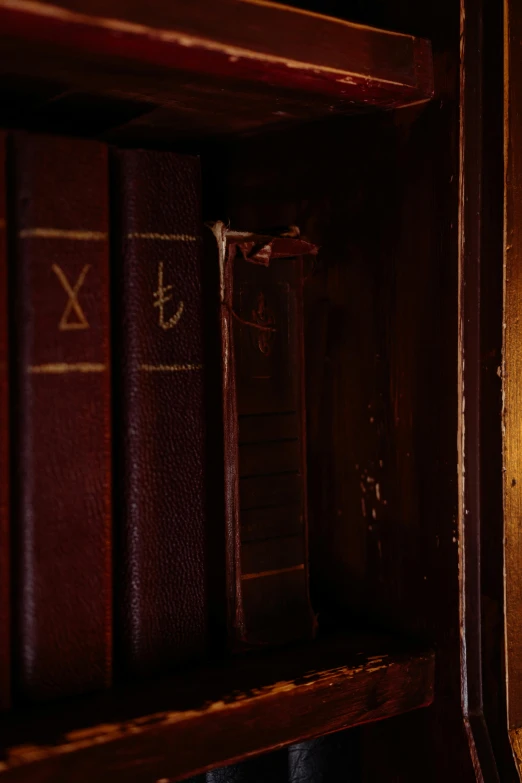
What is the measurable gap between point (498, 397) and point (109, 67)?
340 millimetres

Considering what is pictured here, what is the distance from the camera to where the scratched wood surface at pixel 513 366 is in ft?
2.01

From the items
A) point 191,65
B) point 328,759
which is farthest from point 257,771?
point 191,65

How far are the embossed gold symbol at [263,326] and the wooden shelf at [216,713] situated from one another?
0.73 feet

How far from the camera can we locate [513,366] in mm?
624

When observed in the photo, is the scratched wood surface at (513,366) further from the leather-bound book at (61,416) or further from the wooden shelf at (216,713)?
the leather-bound book at (61,416)

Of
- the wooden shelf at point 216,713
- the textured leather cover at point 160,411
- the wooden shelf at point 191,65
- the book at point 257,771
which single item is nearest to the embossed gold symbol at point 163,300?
the textured leather cover at point 160,411

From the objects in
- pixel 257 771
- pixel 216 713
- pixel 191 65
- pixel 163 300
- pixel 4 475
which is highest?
pixel 191 65

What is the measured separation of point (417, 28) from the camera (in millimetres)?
640

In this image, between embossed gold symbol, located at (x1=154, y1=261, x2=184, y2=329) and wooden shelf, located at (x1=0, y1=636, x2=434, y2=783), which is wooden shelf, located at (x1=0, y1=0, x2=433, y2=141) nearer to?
embossed gold symbol, located at (x1=154, y1=261, x2=184, y2=329)

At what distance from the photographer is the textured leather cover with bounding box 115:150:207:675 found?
1.79ft

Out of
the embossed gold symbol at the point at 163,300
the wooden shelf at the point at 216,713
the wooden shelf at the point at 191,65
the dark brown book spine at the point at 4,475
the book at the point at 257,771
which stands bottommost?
the book at the point at 257,771

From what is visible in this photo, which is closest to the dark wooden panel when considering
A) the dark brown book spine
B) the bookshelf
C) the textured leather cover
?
the bookshelf

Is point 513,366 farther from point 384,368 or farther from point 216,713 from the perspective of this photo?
point 216,713

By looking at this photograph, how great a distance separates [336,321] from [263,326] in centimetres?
9
